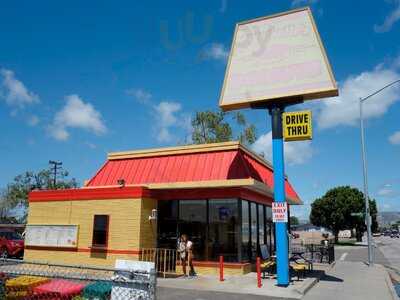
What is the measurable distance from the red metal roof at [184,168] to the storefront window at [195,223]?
3.84 feet

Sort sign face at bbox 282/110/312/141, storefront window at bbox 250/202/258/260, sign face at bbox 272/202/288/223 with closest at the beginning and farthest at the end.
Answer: sign face at bbox 272/202/288/223, sign face at bbox 282/110/312/141, storefront window at bbox 250/202/258/260

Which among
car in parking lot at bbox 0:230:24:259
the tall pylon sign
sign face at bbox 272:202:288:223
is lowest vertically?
car in parking lot at bbox 0:230:24:259

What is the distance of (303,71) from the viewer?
605 inches

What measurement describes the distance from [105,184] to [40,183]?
45.7 meters

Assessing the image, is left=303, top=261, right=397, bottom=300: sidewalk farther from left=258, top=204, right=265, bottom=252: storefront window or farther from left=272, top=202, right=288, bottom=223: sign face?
left=258, top=204, right=265, bottom=252: storefront window

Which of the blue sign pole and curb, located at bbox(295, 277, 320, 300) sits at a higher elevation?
the blue sign pole

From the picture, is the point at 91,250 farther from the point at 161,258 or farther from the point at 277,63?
the point at 277,63

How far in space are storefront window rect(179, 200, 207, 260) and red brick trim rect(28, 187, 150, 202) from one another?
183 centimetres

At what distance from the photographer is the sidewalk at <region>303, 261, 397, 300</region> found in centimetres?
1287

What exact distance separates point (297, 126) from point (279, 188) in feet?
7.76

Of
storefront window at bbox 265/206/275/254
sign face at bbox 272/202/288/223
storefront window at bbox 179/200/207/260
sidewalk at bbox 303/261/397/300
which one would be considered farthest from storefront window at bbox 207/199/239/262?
storefront window at bbox 265/206/275/254

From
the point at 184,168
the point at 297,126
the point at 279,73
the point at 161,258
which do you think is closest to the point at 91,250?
the point at 161,258

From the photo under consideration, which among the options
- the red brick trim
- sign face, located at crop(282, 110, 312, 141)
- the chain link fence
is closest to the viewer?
the chain link fence

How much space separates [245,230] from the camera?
18.2 m
